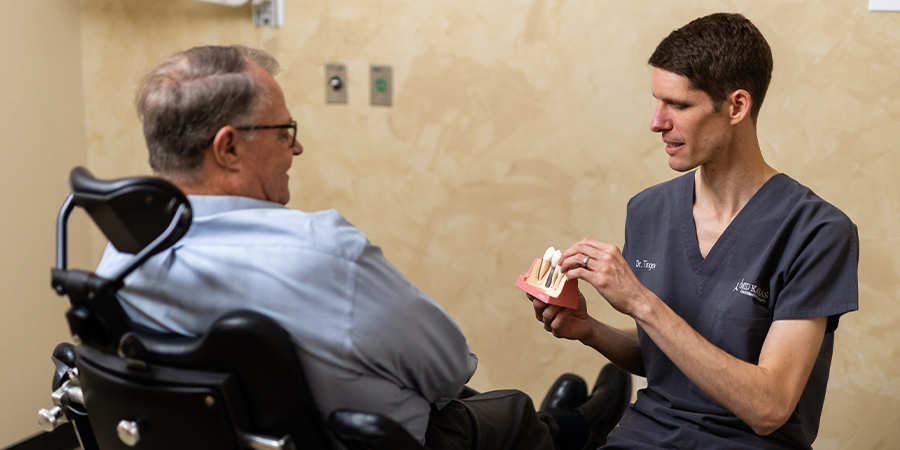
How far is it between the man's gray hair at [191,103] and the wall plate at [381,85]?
4.74ft

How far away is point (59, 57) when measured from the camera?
2.53 m

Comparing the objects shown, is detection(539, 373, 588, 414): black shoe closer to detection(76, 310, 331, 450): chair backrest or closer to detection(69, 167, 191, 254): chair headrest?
detection(76, 310, 331, 450): chair backrest

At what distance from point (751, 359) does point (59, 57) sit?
252cm

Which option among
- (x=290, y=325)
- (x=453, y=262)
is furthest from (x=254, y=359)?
(x=453, y=262)

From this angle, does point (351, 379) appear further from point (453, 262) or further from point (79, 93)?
point (79, 93)

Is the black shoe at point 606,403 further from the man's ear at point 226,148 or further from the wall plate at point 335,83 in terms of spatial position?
the wall plate at point 335,83

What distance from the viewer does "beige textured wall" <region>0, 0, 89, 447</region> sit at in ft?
7.55

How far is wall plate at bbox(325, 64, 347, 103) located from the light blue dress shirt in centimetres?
158

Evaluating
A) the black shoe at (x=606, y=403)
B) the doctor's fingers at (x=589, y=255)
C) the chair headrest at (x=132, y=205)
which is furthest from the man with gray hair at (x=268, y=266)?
the black shoe at (x=606, y=403)

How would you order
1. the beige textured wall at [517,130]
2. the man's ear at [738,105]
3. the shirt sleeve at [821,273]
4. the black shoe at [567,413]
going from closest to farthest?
the shirt sleeve at [821,273] < the man's ear at [738,105] < the black shoe at [567,413] < the beige textured wall at [517,130]

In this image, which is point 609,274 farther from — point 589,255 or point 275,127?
point 275,127

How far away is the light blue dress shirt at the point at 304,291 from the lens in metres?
0.95

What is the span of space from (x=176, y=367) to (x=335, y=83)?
1.81 meters

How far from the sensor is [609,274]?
1.20 m
